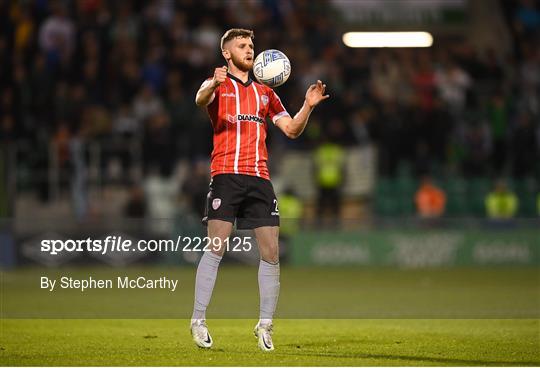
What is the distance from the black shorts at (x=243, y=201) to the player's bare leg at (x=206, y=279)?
80 millimetres

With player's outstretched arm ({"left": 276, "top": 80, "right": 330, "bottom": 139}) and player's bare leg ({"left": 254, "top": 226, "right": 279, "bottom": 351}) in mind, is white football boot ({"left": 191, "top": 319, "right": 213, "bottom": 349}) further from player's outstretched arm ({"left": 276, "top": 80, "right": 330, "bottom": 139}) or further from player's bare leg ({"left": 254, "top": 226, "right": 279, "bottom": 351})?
player's outstretched arm ({"left": 276, "top": 80, "right": 330, "bottom": 139})

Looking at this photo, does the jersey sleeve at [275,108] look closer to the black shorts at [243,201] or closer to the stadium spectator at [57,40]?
the black shorts at [243,201]

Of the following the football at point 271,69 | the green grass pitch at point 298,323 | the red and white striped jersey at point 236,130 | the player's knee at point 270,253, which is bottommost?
the green grass pitch at point 298,323

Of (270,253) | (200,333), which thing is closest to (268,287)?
(270,253)

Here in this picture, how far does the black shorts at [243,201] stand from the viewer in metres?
8.84

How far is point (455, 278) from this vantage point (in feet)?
62.5

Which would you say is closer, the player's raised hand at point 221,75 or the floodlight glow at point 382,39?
the player's raised hand at point 221,75

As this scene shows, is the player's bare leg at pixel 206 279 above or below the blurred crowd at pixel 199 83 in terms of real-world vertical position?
below

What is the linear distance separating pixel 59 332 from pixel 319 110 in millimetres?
12603

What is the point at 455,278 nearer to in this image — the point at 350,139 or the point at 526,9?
the point at 350,139

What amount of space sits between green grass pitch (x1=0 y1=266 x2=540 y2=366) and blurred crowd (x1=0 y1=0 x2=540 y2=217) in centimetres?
379

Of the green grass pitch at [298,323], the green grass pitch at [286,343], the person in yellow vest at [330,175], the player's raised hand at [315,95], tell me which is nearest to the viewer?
the green grass pitch at [286,343]

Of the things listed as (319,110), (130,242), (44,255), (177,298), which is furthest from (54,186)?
(177,298)

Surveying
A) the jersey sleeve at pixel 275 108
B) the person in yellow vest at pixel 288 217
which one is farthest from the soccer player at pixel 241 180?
the person in yellow vest at pixel 288 217
